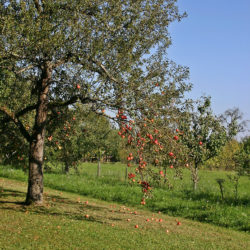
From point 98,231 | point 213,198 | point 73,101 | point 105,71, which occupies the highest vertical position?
point 105,71

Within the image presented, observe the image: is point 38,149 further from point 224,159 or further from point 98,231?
point 224,159

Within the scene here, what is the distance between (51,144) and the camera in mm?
13602

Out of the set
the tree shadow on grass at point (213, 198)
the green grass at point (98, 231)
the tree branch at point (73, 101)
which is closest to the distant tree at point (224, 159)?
the tree shadow on grass at point (213, 198)

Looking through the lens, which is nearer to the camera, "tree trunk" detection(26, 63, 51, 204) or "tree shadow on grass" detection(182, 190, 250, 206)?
"tree trunk" detection(26, 63, 51, 204)

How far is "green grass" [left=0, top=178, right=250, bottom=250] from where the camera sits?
8.02m

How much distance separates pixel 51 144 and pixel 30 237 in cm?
591

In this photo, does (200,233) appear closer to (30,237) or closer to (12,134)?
(30,237)

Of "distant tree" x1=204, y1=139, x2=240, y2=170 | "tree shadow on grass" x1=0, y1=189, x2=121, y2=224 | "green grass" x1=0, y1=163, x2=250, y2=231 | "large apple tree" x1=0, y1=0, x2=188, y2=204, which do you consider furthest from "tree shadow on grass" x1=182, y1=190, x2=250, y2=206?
"large apple tree" x1=0, y1=0, x2=188, y2=204

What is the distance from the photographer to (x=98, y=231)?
9.24 m

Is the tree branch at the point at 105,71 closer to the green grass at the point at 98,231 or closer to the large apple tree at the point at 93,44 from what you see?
the large apple tree at the point at 93,44

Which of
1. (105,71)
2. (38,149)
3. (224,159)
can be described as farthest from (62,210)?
(224,159)

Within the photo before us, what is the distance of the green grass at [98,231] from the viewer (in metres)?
8.02

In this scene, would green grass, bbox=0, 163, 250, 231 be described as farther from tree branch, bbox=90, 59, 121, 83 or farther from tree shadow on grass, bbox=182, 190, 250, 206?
tree branch, bbox=90, 59, 121, 83

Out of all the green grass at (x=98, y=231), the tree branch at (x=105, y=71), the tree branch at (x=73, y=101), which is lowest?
the green grass at (x=98, y=231)
